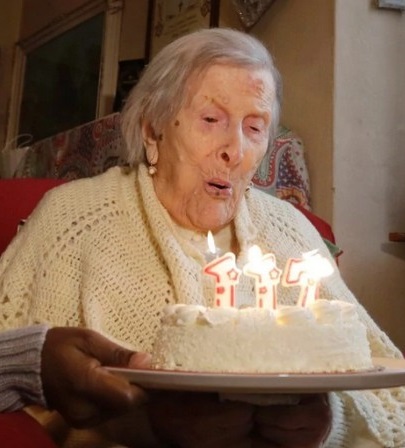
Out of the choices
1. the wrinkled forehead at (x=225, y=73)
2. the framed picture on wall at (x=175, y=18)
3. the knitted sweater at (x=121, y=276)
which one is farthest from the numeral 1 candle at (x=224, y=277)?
the framed picture on wall at (x=175, y=18)

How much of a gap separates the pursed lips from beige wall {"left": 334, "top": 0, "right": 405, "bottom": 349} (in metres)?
0.75

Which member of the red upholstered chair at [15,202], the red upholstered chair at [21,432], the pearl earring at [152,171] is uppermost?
the pearl earring at [152,171]

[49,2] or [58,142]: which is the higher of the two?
[49,2]

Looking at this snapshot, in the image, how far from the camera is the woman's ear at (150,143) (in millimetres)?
1372

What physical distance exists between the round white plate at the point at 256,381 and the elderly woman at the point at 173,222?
31cm

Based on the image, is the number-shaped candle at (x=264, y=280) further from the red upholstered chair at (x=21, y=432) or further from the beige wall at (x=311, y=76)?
the beige wall at (x=311, y=76)

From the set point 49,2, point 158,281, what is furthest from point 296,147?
point 49,2

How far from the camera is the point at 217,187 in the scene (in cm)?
129

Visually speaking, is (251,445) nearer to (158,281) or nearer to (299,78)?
(158,281)

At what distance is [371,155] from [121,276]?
3.40 feet

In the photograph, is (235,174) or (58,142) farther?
(58,142)

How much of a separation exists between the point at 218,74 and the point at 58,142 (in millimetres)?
1425

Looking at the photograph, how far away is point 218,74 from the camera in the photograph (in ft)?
4.29

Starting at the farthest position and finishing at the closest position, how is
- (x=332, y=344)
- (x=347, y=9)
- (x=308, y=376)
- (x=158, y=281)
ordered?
(x=347, y=9) < (x=158, y=281) < (x=332, y=344) < (x=308, y=376)
